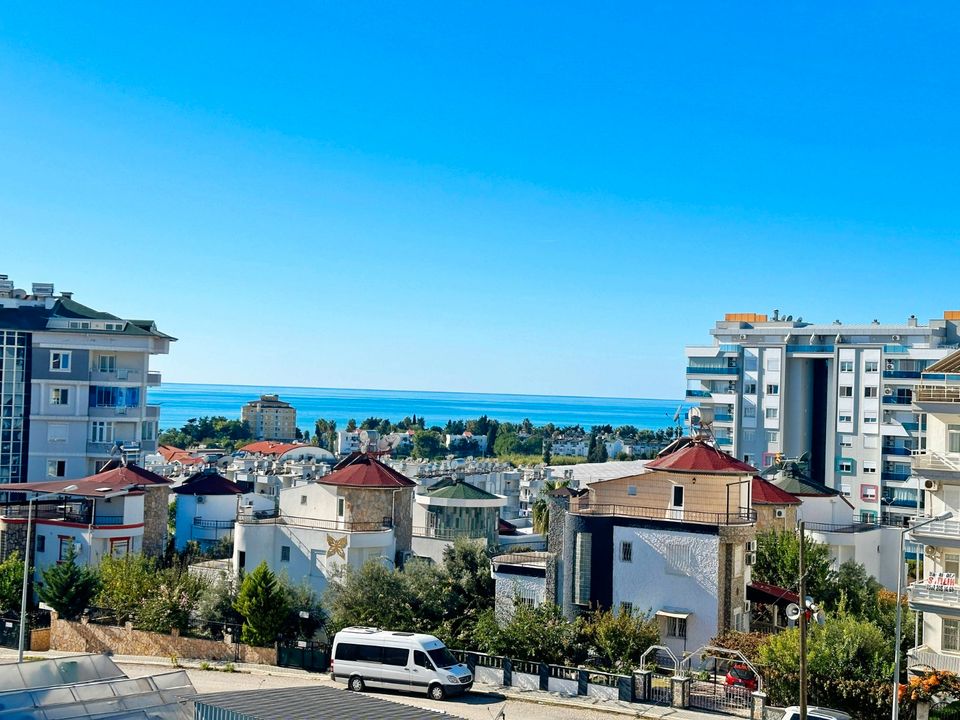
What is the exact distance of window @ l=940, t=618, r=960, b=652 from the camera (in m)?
35.0

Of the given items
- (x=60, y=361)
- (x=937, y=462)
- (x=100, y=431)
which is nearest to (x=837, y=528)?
(x=937, y=462)

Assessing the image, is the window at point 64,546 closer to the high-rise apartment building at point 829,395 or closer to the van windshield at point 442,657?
the van windshield at point 442,657

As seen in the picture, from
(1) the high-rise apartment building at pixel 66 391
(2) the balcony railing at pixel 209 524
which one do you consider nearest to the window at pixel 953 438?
(2) the balcony railing at pixel 209 524

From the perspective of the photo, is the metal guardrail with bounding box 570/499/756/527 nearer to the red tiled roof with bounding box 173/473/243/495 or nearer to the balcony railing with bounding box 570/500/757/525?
the balcony railing with bounding box 570/500/757/525

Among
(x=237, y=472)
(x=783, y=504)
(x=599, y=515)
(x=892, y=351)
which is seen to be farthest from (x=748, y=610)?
(x=237, y=472)

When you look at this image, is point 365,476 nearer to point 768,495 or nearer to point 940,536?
point 768,495

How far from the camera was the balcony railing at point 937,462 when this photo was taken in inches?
1422

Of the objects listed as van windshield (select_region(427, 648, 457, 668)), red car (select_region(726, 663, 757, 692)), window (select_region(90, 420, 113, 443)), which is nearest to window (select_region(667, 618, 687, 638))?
red car (select_region(726, 663, 757, 692))

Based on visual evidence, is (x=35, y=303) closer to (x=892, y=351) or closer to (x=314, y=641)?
(x=314, y=641)

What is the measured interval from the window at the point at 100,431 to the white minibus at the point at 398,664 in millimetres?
36084

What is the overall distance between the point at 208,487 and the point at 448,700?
100.0 feet

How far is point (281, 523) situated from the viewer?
4959 cm

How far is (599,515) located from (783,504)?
475 inches

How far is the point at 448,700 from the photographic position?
114ft
